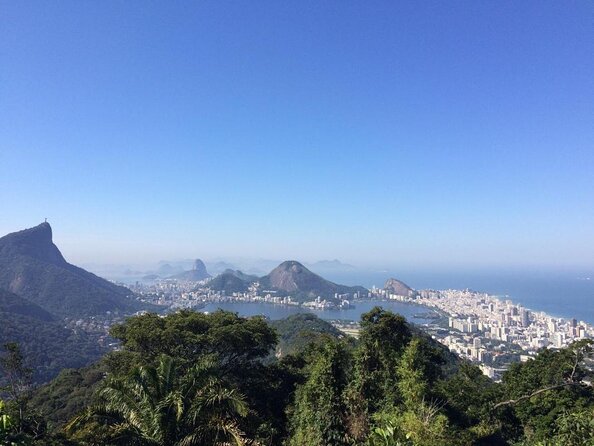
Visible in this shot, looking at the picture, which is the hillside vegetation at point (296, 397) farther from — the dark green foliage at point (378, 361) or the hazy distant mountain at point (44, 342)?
the hazy distant mountain at point (44, 342)

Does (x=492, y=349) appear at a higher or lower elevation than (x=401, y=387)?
lower

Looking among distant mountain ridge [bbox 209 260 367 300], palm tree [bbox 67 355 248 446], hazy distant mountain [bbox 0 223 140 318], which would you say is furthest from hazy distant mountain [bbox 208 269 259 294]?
palm tree [bbox 67 355 248 446]

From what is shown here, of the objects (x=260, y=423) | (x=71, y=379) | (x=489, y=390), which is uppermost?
(x=260, y=423)

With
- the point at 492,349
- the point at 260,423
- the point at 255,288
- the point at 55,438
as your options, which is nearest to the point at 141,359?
the point at 260,423

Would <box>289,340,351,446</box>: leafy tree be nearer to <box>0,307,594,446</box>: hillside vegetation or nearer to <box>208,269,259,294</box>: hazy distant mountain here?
<box>0,307,594,446</box>: hillside vegetation

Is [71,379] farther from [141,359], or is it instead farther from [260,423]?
[260,423]

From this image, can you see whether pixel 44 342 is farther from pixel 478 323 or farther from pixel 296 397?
pixel 478 323

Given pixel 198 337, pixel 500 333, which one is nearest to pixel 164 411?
Result: pixel 198 337
